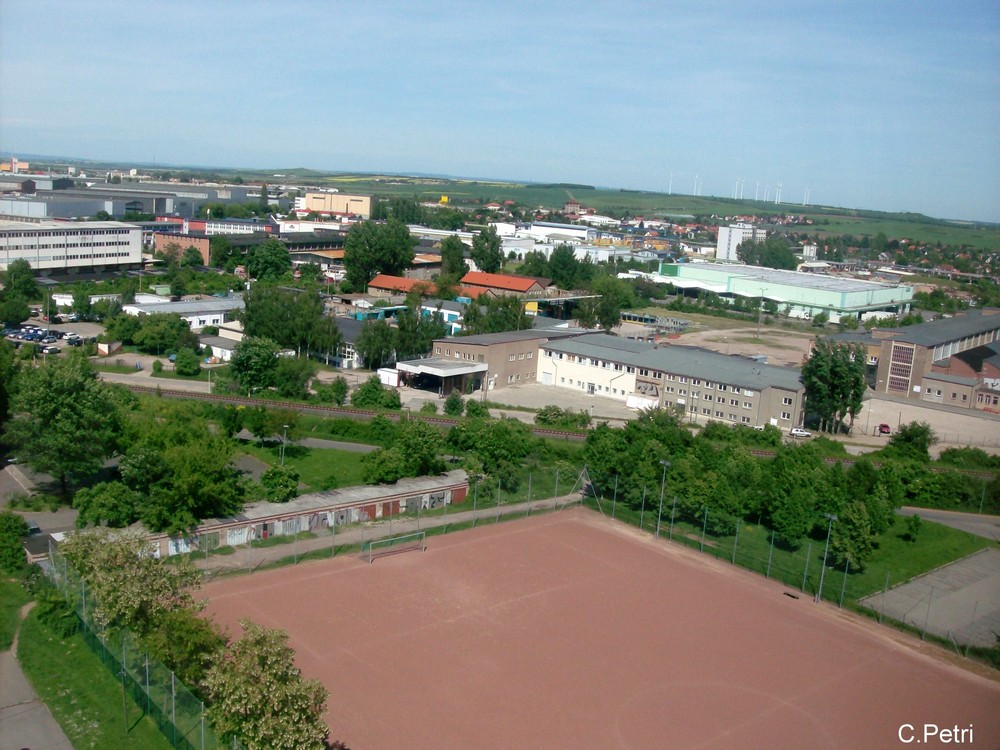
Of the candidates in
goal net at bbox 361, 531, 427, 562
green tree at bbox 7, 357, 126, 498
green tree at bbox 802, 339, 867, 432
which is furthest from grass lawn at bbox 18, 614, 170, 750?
green tree at bbox 802, 339, 867, 432

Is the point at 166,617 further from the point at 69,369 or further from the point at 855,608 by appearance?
the point at 855,608

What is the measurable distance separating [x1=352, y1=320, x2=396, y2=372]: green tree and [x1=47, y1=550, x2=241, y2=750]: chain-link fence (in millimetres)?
10259

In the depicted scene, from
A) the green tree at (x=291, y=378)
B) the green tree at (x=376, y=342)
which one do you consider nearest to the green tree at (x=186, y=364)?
the green tree at (x=291, y=378)

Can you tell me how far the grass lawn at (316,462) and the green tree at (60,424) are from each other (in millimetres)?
2041

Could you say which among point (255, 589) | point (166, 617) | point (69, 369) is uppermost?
point (69, 369)

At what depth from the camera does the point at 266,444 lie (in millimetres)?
11805

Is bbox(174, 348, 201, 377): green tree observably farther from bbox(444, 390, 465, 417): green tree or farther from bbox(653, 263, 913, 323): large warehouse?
bbox(653, 263, 913, 323): large warehouse

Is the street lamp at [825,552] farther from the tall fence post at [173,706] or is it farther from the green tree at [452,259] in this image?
the green tree at [452,259]

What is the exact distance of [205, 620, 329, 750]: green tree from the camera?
467 centimetres

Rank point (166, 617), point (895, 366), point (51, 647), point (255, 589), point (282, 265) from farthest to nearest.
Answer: point (282, 265) < point (895, 366) < point (255, 589) < point (51, 647) < point (166, 617)

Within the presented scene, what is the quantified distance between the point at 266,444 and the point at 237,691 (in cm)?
732

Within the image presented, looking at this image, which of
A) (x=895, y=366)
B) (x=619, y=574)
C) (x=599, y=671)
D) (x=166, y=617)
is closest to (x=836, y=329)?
(x=895, y=366)

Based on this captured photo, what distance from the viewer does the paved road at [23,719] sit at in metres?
5.23

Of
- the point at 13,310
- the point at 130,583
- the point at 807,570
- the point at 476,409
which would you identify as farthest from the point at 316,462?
the point at 13,310
